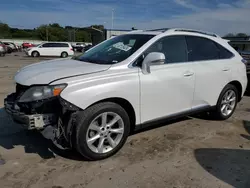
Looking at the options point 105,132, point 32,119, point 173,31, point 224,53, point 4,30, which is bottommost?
point 105,132

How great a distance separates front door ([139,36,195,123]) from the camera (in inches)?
138

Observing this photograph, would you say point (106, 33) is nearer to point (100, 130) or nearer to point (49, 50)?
point (49, 50)

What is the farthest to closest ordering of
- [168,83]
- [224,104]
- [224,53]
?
[224,104] < [224,53] < [168,83]

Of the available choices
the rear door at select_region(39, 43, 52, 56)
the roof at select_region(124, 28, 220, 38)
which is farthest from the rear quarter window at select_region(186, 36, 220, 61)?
the rear door at select_region(39, 43, 52, 56)

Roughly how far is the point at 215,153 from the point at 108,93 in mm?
1799

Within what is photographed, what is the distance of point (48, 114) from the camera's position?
2.97m

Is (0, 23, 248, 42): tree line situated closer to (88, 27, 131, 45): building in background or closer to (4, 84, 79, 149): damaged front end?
(88, 27, 131, 45): building in background

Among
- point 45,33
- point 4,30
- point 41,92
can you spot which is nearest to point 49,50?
point 41,92

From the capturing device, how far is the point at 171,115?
392cm

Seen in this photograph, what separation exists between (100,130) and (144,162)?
72 centimetres

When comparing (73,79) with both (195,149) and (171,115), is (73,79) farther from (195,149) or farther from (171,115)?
(195,149)

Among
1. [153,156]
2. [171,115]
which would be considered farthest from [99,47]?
[153,156]

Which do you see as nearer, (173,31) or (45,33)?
(173,31)

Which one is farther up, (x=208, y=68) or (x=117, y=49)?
(x=117, y=49)
